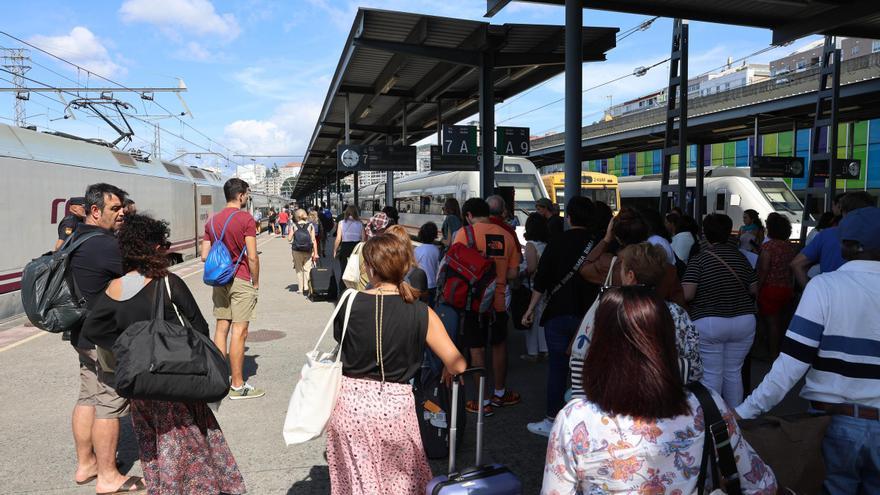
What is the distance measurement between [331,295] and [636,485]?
9.77 m

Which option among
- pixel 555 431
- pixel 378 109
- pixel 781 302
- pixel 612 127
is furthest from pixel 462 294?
pixel 612 127

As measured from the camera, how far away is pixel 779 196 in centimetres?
2112

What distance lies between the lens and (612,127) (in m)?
35.8

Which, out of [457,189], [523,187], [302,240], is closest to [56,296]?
[302,240]

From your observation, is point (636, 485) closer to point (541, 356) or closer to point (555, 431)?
point (555, 431)

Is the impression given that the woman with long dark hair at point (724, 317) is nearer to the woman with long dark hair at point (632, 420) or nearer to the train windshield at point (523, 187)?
the woman with long dark hair at point (632, 420)

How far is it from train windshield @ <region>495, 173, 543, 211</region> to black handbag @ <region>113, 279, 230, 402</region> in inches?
656

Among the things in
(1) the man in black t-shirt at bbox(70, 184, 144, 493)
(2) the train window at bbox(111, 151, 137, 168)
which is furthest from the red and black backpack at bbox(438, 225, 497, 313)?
(2) the train window at bbox(111, 151, 137, 168)

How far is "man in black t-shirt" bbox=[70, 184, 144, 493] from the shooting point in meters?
3.41

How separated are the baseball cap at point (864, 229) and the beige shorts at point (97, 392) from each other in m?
3.93

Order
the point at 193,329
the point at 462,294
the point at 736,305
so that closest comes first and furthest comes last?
the point at 193,329
the point at 736,305
the point at 462,294

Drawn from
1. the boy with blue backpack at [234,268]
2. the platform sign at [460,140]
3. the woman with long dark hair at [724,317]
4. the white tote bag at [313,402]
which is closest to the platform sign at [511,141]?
the platform sign at [460,140]

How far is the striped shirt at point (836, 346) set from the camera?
236 cm

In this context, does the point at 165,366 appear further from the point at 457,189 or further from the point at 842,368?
the point at 457,189
